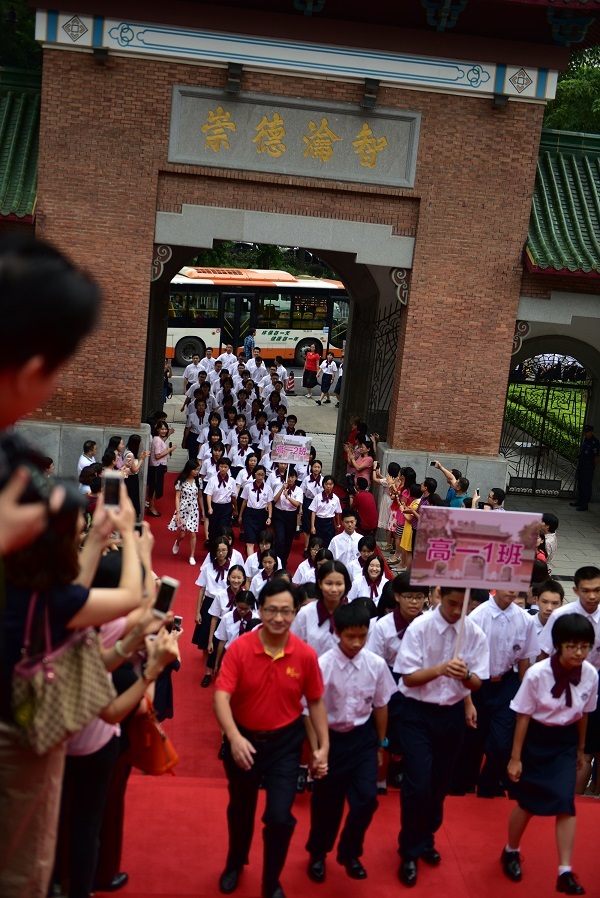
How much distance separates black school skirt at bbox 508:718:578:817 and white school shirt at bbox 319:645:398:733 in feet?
2.86

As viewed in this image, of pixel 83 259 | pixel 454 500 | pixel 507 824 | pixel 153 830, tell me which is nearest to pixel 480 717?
pixel 507 824

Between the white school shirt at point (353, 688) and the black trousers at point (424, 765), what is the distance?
248 mm

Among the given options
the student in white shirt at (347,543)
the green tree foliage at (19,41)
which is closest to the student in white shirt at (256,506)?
the student in white shirt at (347,543)

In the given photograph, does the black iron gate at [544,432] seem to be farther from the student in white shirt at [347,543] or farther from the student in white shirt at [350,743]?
the student in white shirt at [350,743]

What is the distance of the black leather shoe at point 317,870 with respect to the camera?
18.1ft

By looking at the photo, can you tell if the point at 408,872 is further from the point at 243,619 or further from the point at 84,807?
the point at 243,619

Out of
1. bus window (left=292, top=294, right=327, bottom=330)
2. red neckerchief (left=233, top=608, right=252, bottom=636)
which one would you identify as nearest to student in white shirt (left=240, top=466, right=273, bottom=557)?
red neckerchief (left=233, top=608, right=252, bottom=636)

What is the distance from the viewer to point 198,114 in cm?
1373

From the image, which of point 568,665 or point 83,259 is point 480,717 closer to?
point 568,665

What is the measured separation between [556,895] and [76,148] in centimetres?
1124

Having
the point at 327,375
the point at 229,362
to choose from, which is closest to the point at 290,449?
the point at 229,362

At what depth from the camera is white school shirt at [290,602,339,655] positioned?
22.1ft

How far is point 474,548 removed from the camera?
5.57m

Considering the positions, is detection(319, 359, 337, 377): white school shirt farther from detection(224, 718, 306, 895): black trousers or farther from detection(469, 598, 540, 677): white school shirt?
detection(224, 718, 306, 895): black trousers
